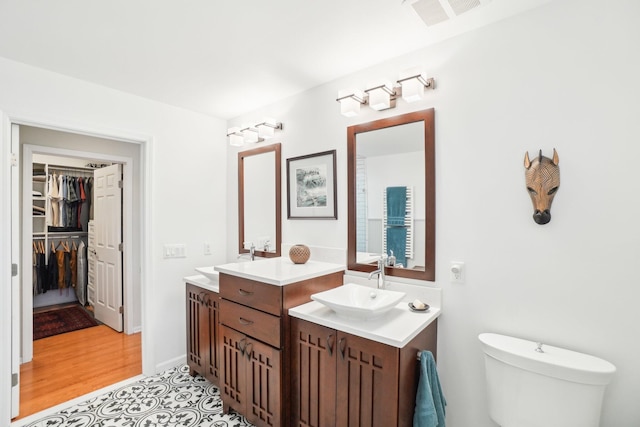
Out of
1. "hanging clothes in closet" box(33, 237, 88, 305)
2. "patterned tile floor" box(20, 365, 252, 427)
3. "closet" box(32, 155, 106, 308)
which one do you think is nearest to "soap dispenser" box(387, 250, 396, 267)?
"patterned tile floor" box(20, 365, 252, 427)

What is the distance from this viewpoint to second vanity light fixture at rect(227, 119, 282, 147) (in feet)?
8.75

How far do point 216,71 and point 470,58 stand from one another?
164cm

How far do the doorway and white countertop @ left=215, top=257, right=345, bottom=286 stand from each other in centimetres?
122

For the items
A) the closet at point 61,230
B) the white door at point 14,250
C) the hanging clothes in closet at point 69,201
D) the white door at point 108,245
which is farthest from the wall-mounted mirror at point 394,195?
the hanging clothes in closet at point 69,201

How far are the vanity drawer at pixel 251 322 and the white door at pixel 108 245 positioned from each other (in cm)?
232

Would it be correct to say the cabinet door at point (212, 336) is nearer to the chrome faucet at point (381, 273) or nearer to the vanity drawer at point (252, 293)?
the vanity drawer at point (252, 293)

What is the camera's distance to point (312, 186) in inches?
96.6

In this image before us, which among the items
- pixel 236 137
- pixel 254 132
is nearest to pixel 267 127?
pixel 254 132

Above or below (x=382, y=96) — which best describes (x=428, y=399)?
below

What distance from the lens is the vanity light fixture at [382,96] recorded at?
1.88 meters

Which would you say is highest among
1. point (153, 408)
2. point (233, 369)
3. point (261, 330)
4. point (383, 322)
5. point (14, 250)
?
point (14, 250)

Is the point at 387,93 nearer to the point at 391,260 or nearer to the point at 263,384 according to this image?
the point at 391,260

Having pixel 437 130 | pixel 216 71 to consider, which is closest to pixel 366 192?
pixel 437 130

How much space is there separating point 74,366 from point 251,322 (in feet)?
7.07
